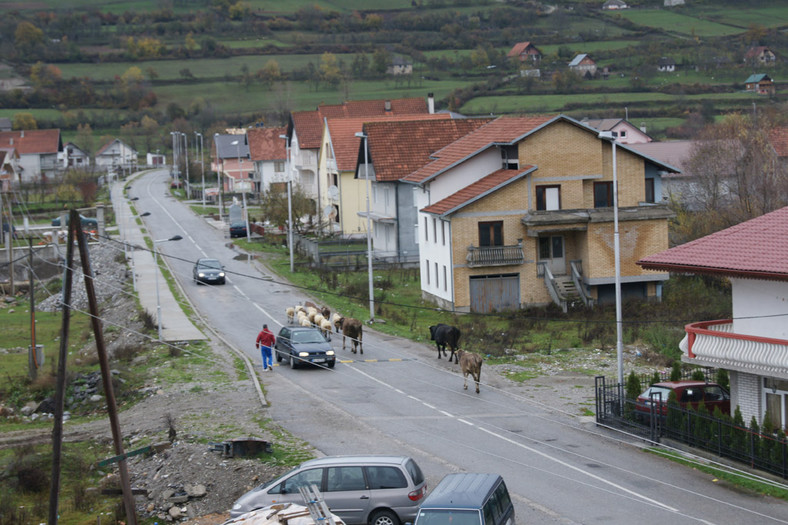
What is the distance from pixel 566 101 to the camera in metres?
136

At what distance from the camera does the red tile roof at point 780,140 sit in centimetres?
7162

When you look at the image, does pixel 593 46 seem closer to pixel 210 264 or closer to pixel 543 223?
pixel 210 264

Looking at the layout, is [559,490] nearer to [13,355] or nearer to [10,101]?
[13,355]

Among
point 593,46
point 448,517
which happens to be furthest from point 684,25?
point 448,517

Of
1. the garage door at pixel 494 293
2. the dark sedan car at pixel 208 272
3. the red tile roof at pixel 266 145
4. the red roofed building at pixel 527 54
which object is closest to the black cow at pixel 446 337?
the garage door at pixel 494 293

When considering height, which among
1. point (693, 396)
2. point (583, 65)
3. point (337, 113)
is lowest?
point (693, 396)

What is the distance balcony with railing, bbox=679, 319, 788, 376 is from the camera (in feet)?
75.5

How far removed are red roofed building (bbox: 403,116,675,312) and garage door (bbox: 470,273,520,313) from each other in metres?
0.05

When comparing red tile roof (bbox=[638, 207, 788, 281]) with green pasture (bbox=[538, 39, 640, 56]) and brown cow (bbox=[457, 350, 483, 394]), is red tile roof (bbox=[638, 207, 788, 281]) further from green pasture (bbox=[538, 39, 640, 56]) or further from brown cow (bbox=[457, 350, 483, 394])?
green pasture (bbox=[538, 39, 640, 56])

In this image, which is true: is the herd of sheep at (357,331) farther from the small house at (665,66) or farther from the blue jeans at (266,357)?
the small house at (665,66)

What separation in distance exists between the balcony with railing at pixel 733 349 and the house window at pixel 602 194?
23.6 m

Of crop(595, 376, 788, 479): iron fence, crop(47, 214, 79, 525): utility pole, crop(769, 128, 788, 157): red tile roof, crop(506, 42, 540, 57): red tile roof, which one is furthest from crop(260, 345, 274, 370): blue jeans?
crop(506, 42, 540, 57): red tile roof

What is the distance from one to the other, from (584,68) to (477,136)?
11193 centimetres

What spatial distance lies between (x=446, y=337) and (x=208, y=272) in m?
22.3
